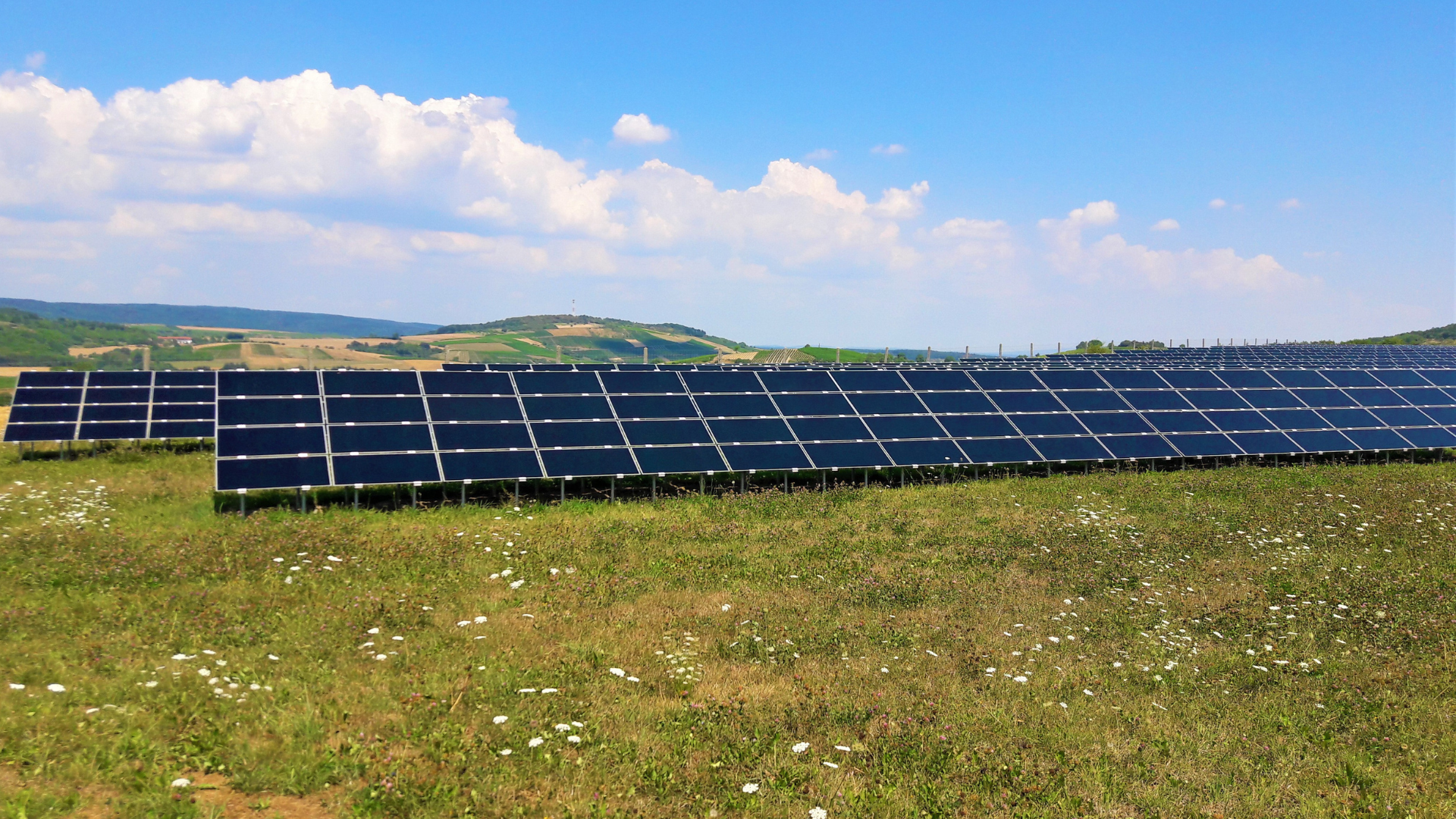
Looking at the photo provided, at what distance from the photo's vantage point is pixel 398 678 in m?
11.5

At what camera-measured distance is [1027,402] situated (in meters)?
33.3

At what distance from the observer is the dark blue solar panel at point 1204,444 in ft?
101

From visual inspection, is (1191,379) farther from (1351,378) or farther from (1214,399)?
(1351,378)

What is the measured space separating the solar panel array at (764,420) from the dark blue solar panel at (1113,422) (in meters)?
0.09

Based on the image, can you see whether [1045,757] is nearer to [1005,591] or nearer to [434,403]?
[1005,591]

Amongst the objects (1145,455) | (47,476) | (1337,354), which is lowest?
(47,476)

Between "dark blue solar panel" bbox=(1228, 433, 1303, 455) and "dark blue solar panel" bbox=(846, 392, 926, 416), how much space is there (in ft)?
42.5

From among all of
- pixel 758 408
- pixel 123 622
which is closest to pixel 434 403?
pixel 758 408

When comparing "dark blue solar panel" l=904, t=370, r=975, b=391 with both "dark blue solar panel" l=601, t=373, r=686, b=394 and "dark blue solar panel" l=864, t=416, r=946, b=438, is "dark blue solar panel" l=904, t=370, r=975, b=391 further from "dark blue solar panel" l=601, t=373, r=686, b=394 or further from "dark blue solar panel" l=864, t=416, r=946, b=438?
Result: "dark blue solar panel" l=601, t=373, r=686, b=394

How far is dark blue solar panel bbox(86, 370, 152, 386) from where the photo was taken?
119ft

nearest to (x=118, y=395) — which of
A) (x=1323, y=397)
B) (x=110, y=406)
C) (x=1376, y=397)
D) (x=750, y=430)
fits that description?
(x=110, y=406)

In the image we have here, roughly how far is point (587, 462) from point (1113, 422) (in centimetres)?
2161

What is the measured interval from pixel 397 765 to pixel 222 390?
19.1 m

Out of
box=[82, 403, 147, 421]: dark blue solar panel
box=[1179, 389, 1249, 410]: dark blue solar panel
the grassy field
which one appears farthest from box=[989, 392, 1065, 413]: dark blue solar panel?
box=[82, 403, 147, 421]: dark blue solar panel
